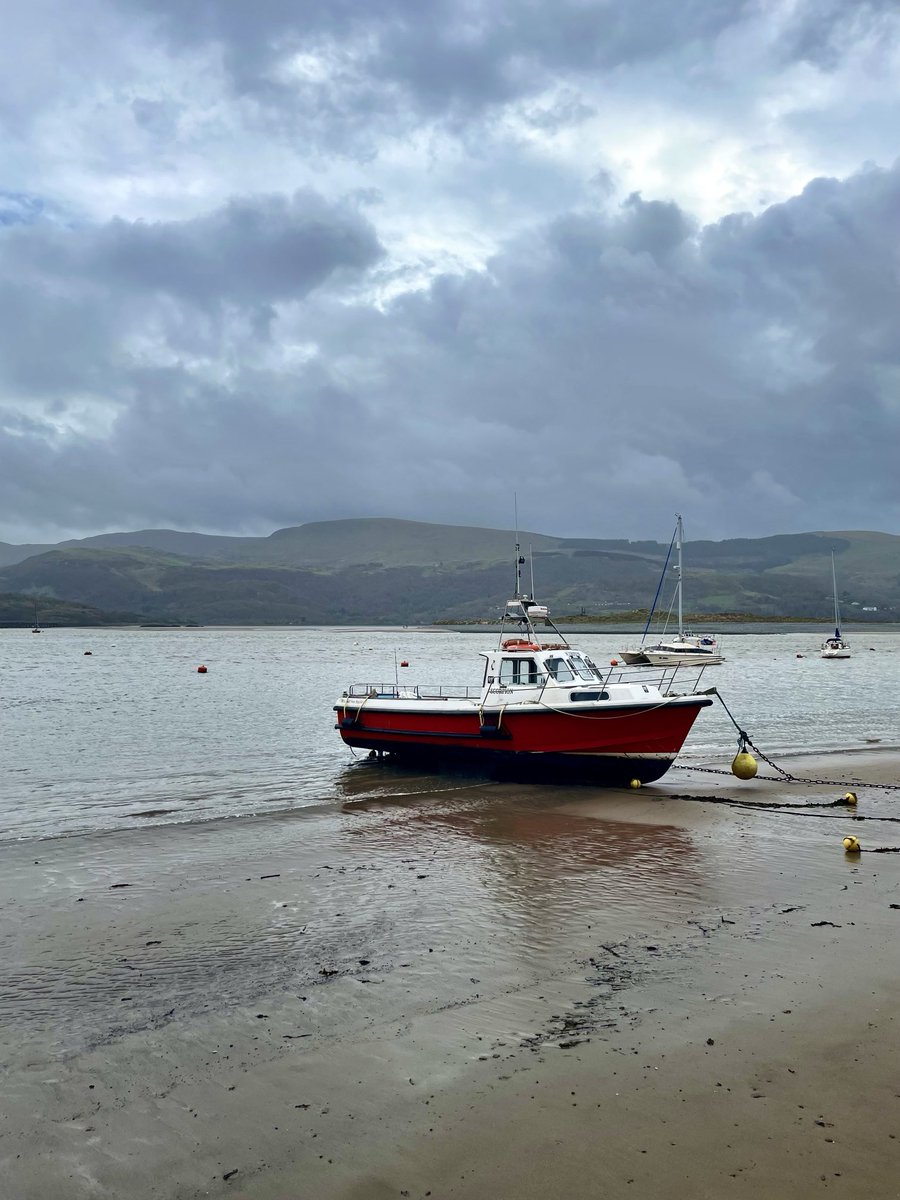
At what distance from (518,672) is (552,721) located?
63.3 inches

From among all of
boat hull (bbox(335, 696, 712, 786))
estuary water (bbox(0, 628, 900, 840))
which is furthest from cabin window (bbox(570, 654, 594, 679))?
estuary water (bbox(0, 628, 900, 840))

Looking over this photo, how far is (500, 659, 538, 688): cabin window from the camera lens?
21594mm

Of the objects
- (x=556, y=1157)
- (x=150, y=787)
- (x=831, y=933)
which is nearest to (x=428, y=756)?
(x=150, y=787)

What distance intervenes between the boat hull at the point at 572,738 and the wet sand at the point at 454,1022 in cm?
579

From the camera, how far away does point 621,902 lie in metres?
11.3

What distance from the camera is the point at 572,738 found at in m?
20.6

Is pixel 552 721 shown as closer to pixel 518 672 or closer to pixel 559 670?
pixel 559 670

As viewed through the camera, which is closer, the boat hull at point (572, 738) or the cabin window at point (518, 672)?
the boat hull at point (572, 738)

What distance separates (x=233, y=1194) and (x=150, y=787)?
669 inches

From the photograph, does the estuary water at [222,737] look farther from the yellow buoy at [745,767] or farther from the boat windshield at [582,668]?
the boat windshield at [582,668]

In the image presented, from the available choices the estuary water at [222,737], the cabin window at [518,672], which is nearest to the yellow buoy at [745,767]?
the estuary water at [222,737]

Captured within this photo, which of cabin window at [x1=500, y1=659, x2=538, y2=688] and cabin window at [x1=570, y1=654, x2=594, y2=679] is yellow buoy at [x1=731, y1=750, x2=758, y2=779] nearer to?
cabin window at [x1=570, y1=654, x2=594, y2=679]

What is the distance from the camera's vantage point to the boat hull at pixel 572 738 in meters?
20.2

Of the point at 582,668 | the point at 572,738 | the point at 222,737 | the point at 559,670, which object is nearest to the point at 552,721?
the point at 572,738
